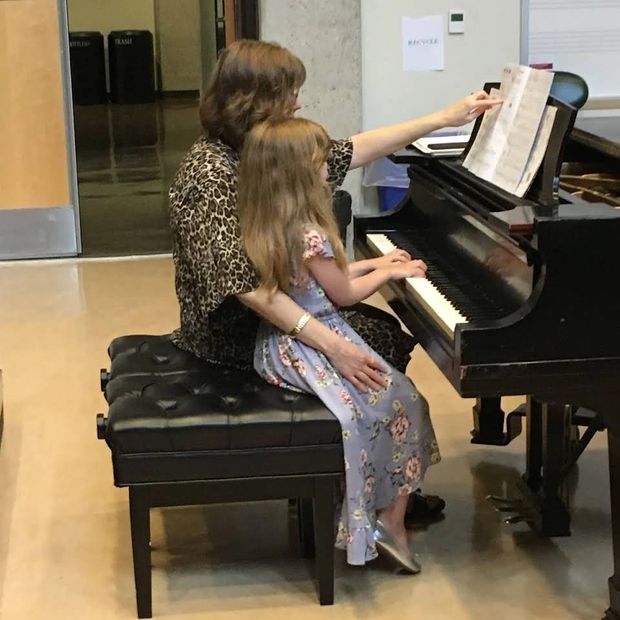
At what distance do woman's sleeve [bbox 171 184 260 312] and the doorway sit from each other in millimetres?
4969

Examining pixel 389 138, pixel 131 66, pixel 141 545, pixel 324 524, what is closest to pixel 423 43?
pixel 389 138

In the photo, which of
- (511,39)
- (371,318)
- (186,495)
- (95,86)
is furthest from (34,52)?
(95,86)

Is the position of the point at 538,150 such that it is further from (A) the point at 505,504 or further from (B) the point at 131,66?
(B) the point at 131,66

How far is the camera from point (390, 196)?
18.7ft

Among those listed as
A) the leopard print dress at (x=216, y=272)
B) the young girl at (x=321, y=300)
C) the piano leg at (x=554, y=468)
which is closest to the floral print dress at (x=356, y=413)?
the young girl at (x=321, y=300)

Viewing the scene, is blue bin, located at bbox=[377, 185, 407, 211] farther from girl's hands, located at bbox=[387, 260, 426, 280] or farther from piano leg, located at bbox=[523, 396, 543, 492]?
girl's hands, located at bbox=[387, 260, 426, 280]

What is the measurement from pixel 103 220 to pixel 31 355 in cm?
252

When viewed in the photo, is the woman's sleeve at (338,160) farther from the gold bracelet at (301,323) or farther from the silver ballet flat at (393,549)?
the silver ballet flat at (393,549)

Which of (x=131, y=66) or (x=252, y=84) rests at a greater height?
(x=252, y=84)

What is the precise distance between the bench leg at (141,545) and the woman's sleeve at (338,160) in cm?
100

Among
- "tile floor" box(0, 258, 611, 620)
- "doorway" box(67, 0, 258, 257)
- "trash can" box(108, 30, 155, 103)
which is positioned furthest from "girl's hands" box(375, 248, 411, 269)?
"trash can" box(108, 30, 155, 103)

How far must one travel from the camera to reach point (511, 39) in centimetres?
582

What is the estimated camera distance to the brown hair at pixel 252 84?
279 cm

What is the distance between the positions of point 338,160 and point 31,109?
10.5 feet
